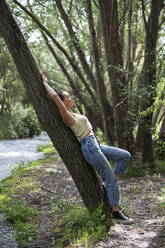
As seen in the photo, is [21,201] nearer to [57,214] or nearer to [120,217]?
[57,214]

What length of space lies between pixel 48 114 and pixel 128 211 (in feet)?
7.16

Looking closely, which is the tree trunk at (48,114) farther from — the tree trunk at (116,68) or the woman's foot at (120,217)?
the tree trunk at (116,68)

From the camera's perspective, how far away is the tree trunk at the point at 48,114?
3.73m

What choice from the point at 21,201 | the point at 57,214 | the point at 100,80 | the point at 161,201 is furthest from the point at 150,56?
the point at 21,201

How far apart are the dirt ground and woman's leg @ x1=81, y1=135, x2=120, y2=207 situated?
0.42 metres

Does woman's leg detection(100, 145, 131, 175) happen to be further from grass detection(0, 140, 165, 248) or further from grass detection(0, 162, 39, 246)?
grass detection(0, 162, 39, 246)

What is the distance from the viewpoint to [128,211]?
4.68 m

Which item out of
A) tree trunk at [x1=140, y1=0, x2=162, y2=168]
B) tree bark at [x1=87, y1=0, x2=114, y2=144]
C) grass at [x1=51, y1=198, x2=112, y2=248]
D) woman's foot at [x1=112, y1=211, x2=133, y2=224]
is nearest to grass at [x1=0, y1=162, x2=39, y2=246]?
grass at [x1=51, y1=198, x2=112, y2=248]

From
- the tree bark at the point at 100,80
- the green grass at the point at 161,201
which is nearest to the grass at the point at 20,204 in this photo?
the green grass at the point at 161,201

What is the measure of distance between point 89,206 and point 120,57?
4334mm

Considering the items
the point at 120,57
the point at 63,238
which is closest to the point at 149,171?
the point at 120,57

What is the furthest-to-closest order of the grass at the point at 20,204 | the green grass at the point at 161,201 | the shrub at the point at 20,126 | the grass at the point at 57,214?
1. the shrub at the point at 20,126
2. the green grass at the point at 161,201
3. the grass at the point at 20,204
4. the grass at the point at 57,214

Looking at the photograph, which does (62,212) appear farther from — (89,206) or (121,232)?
(121,232)

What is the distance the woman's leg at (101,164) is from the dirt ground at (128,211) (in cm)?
42
